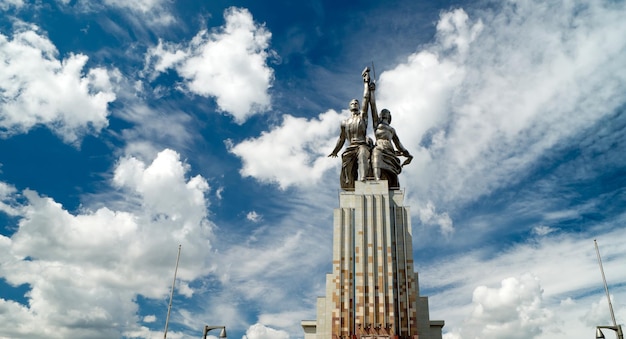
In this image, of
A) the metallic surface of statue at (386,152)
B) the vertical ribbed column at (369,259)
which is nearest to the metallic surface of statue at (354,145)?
the metallic surface of statue at (386,152)

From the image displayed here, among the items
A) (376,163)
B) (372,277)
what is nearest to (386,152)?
(376,163)

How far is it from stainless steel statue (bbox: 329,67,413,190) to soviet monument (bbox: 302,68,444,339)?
0.10m

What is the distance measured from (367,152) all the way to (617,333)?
24842 millimetres

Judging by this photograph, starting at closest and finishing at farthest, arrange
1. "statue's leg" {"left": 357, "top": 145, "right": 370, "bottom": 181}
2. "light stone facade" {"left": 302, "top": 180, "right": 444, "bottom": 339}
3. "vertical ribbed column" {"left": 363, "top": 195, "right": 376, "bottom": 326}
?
"light stone facade" {"left": 302, "top": 180, "right": 444, "bottom": 339}, "vertical ribbed column" {"left": 363, "top": 195, "right": 376, "bottom": 326}, "statue's leg" {"left": 357, "top": 145, "right": 370, "bottom": 181}

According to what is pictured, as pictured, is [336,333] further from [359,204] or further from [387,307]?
[359,204]

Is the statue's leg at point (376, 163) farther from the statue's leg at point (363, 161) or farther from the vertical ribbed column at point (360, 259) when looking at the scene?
the vertical ribbed column at point (360, 259)

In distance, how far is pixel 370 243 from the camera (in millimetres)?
42531

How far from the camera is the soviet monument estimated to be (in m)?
39.8

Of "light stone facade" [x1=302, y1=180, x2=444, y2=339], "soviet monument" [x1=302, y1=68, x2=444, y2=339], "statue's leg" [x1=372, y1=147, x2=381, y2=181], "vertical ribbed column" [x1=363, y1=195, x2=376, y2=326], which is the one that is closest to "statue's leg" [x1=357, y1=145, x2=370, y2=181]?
"soviet monument" [x1=302, y1=68, x2=444, y2=339]

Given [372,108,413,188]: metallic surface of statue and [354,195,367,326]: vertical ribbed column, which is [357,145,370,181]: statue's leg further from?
[354,195,367,326]: vertical ribbed column

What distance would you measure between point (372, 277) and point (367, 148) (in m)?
13.2

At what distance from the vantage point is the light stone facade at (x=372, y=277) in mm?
39688

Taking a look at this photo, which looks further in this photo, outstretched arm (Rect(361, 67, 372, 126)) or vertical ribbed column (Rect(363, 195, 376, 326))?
outstretched arm (Rect(361, 67, 372, 126))

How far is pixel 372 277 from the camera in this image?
41.3 m
